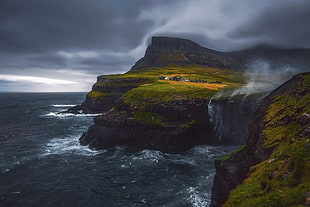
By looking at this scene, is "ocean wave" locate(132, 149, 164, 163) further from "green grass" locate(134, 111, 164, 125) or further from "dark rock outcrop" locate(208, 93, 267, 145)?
"dark rock outcrop" locate(208, 93, 267, 145)

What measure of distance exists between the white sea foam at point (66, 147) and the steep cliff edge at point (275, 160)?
110 ft

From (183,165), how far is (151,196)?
11334 millimetres

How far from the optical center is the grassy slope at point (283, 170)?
9.66 meters

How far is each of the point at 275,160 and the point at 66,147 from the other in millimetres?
48133

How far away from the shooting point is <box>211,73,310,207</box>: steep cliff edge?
1010cm

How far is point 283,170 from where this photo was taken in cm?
1156

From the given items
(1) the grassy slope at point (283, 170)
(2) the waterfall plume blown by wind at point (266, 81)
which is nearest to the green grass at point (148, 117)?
(2) the waterfall plume blown by wind at point (266, 81)

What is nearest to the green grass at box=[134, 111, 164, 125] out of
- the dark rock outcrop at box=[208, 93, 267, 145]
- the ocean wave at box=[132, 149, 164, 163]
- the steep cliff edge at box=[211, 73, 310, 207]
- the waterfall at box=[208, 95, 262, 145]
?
the ocean wave at box=[132, 149, 164, 163]

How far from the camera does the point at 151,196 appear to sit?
27.3 meters

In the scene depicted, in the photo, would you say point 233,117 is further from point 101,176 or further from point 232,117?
point 101,176

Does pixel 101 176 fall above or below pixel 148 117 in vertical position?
below

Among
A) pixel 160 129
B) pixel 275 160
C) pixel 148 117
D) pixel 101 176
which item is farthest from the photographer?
pixel 148 117

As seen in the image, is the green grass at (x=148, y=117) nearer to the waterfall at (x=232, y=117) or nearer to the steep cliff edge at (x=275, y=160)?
the waterfall at (x=232, y=117)

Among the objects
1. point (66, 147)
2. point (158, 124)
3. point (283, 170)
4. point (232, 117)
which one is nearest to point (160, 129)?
point (158, 124)
